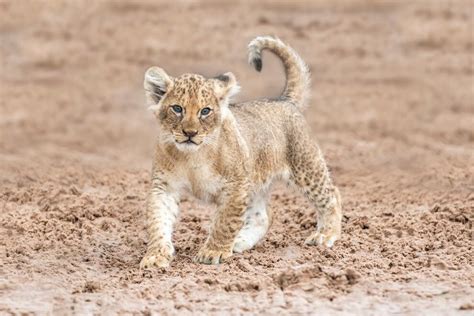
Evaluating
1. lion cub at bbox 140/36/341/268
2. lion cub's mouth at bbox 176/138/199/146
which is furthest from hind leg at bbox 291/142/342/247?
lion cub's mouth at bbox 176/138/199/146

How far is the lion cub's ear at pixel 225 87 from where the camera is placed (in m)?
8.40

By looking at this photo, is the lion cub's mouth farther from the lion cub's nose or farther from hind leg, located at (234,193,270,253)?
hind leg, located at (234,193,270,253)

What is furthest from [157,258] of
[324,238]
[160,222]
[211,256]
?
[324,238]

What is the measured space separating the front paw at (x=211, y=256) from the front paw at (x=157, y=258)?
225mm

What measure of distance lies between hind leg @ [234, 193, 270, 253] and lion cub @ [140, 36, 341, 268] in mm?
11

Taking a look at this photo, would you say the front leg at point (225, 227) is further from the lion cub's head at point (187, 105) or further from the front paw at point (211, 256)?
the lion cub's head at point (187, 105)

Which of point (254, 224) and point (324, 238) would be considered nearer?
point (324, 238)

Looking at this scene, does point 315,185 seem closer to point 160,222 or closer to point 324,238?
point 324,238

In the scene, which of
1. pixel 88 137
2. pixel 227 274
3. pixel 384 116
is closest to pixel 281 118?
pixel 227 274

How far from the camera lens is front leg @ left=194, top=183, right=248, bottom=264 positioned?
Answer: 8445mm

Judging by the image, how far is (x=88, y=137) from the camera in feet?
49.3

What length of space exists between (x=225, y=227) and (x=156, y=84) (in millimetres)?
1143

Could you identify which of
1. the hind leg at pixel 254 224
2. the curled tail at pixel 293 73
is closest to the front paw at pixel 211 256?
the hind leg at pixel 254 224

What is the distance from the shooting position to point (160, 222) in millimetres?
8375
